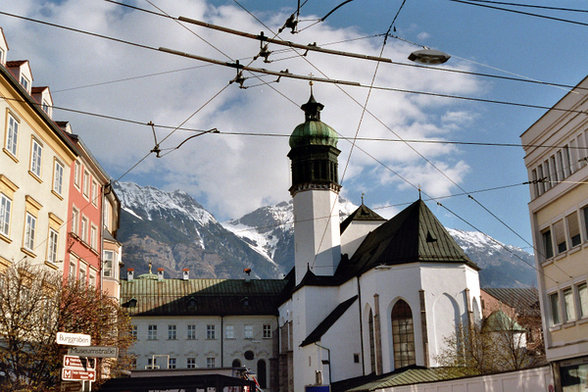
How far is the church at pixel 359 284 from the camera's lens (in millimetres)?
47062

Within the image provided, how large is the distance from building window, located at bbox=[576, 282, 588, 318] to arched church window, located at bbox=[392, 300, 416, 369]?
22.8 meters

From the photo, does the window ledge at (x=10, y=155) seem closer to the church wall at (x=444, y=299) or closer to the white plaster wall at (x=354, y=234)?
the church wall at (x=444, y=299)

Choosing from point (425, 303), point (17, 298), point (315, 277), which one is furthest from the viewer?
point (315, 277)

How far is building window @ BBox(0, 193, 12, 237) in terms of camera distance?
72.4 feet

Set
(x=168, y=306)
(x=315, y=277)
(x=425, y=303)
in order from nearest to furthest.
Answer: (x=425, y=303) < (x=315, y=277) < (x=168, y=306)

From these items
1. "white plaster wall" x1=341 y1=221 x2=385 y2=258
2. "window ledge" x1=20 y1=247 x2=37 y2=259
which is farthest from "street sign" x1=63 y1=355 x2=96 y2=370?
"white plaster wall" x1=341 y1=221 x2=385 y2=258

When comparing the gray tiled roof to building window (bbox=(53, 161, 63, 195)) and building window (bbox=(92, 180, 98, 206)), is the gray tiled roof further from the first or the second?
building window (bbox=(53, 161, 63, 195))

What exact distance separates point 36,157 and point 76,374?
493 inches

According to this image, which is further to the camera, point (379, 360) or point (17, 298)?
point (379, 360)

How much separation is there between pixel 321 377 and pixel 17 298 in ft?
115

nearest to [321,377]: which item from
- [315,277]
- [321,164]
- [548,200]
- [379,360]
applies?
[379,360]

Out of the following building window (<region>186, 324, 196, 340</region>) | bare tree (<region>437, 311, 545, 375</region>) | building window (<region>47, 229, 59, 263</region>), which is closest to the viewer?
building window (<region>47, 229, 59, 263</region>)

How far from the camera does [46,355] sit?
62.9ft

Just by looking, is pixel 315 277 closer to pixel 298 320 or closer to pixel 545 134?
pixel 298 320
